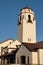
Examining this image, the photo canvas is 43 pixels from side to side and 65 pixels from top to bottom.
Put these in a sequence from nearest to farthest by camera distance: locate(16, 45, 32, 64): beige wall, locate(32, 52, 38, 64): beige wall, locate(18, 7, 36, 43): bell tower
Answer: locate(32, 52, 38, 64): beige wall
locate(16, 45, 32, 64): beige wall
locate(18, 7, 36, 43): bell tower

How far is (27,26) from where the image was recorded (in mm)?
67812

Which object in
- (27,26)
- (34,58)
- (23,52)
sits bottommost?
(34,58)

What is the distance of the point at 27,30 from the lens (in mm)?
67500

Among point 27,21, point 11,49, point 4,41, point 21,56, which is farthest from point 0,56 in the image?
point 27,21

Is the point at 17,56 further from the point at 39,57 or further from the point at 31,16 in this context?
the point at 31,16

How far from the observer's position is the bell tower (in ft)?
220

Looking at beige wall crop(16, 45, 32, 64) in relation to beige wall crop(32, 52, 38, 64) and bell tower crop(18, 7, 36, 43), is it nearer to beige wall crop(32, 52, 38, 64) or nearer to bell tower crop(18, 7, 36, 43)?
beige wall crop(32, 52, 38, 64)

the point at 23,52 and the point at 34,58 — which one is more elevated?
the point at 23,52

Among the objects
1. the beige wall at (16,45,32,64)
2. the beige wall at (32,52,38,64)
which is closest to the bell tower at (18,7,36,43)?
the beige wall at (16,45,32,64)

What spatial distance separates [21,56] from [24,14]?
81.8 feet

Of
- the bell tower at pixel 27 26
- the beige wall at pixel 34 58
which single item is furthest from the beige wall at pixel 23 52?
the bell tower at pixel 27 26

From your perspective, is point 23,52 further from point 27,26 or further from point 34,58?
point 27,26

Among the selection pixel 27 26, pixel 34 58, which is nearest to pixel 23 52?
pixel 34 58

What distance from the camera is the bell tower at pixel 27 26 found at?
220 ft
